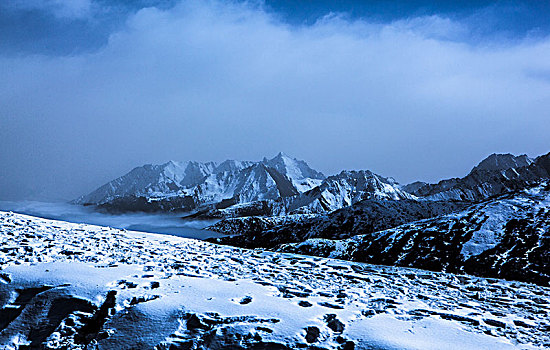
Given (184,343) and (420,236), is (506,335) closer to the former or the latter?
(184,343)

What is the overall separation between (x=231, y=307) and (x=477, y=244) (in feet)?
71.0

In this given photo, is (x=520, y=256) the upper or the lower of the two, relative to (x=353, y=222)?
lower

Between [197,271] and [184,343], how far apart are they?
17.6 feet

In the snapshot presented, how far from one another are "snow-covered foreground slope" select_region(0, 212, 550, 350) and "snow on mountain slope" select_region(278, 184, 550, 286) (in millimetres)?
6333

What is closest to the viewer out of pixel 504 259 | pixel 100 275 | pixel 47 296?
pixel 47 296

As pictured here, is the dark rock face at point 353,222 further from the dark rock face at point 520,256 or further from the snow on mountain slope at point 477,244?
the dark rock face at point 520,256

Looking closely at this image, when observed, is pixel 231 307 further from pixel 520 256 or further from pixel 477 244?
pixel 477 244

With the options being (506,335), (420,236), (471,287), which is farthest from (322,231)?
(506,335)

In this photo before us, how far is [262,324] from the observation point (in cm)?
908

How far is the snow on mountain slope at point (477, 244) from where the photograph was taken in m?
21.6

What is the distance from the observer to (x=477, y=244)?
2500cm

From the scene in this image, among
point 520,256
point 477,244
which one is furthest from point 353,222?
point 520,256

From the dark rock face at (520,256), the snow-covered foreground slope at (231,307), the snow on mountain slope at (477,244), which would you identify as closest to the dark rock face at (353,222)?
the snow on mountain slope at (477,244)

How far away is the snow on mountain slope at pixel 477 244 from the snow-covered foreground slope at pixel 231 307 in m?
6.33
